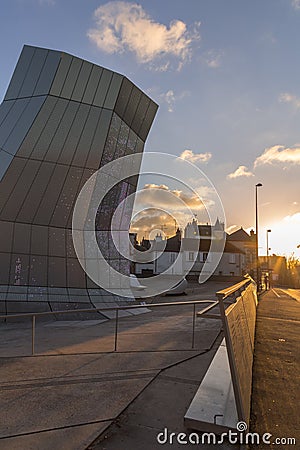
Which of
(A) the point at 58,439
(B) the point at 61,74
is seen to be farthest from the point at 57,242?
(A) the point at 58,439

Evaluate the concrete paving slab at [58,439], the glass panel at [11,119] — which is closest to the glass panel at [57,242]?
the glass panel at [11,119]

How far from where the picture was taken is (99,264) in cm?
1389

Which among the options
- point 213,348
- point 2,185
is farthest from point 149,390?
point 2,185

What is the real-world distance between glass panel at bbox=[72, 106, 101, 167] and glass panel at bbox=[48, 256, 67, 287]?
3.90 meters

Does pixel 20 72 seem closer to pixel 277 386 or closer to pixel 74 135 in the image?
pixel 74 135

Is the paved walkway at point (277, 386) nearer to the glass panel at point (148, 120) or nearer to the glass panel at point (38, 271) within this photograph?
the glass panel at point (38, 271)

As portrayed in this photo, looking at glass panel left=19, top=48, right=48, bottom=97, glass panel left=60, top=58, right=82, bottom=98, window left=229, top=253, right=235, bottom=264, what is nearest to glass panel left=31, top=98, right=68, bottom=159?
glass panel left=60, top=58, right=82, bottom=98

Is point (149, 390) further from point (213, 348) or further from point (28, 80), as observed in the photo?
point (28, 80)

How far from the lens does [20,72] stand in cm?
1488

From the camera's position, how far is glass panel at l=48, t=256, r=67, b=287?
12922mm

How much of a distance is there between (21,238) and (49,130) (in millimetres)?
4380

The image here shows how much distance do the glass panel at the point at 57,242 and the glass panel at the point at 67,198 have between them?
0.81ft

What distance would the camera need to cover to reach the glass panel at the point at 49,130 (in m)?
13.3

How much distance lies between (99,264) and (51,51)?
8979 millimetres
